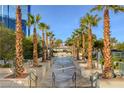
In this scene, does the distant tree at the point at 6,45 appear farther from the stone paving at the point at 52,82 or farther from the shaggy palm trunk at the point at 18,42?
the shaggy palm trunk at the point at 18,42

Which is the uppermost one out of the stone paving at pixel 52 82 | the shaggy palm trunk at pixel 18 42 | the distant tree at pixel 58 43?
the distant tree at pixel 58 43

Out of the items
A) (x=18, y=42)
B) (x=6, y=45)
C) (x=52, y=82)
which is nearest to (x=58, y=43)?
(x=6, y=45)

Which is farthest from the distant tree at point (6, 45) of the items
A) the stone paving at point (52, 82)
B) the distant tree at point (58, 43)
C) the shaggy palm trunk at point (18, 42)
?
the distant tree at point (58, 43)

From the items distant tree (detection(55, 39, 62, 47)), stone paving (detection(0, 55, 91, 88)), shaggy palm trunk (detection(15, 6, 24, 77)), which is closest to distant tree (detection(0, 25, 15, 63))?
stone paving (detection(0, 55, 91, 88))

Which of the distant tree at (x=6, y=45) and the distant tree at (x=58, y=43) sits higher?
the distant tree at (x=58, y=43)

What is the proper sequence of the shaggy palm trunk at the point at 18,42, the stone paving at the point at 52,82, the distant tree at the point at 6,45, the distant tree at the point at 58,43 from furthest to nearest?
1. the distant tree at the point at 58,43
2. the distant tree at the point at 6,45
3. the shaggy palm trunk at the point at 18,42
4. the stone paving at the point at 52,82

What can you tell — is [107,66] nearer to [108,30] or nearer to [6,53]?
[108,30]

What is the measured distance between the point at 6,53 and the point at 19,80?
517 inches

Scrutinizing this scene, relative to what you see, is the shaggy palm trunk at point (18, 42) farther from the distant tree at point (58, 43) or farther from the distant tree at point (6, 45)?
the distant tree at point (58, 43)

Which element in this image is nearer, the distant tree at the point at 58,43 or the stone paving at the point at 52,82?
the stone paving at the point at 52,82

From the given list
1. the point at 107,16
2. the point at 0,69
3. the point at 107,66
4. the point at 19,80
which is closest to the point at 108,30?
the point at 107,16

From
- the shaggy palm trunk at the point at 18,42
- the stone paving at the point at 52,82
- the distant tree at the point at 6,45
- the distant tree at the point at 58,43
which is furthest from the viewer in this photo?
the distant tree at the point at 58,43

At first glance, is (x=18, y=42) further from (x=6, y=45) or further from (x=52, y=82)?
(x=6, y=45)
